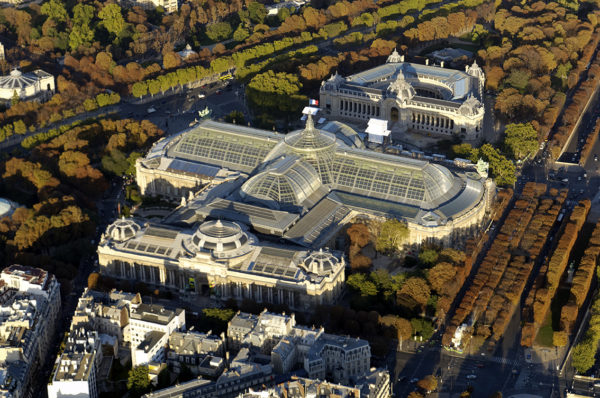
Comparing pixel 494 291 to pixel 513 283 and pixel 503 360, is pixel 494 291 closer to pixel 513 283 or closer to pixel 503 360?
pixel 513 283

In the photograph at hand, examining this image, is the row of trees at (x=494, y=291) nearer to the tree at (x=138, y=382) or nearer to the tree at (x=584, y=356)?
the tree at (x=584, y=356)

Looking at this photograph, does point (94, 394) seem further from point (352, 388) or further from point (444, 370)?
point (444, 370)

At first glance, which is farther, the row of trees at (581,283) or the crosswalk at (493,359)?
the row of trees at (581,283)

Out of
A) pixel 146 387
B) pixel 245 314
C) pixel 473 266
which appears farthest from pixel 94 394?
pixel 473 266

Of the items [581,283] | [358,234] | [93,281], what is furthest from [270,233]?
[581,283]

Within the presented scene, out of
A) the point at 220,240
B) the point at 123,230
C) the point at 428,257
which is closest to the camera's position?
the point at 220,240

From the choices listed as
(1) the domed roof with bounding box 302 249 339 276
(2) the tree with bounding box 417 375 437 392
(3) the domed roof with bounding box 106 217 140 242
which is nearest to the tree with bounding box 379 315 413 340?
(2) the tree with bounding box 417 375 437 392

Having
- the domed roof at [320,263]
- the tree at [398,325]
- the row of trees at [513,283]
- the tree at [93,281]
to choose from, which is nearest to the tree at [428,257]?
the row of trees at [513,283]
